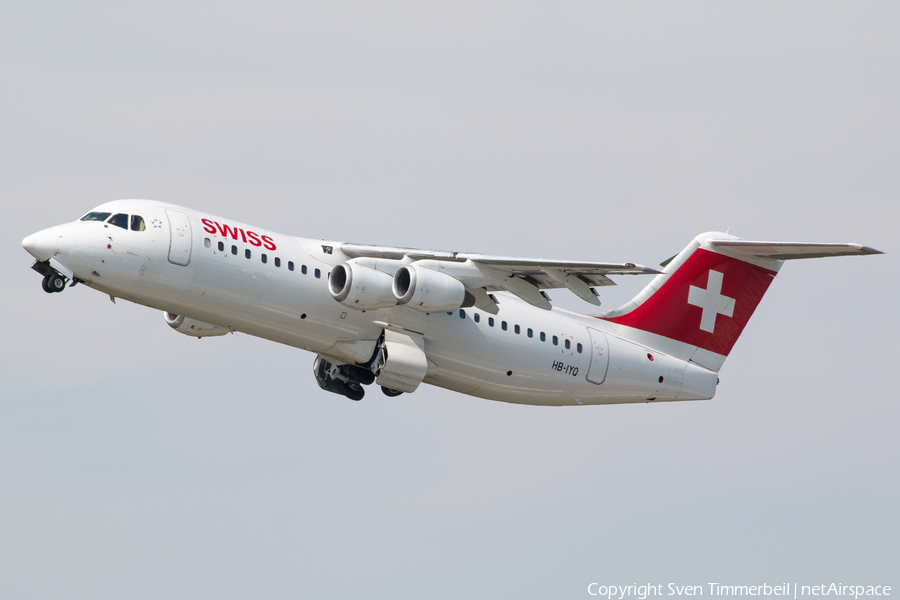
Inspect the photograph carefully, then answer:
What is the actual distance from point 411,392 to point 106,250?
632cm

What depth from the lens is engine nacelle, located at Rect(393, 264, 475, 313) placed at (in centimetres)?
2180

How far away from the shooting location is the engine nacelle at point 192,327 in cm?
2431

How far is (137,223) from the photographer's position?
69.0 ft

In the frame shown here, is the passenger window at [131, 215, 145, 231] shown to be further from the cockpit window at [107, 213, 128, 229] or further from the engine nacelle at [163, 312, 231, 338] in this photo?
the engine nacelle at [163, 312, 231, 338]

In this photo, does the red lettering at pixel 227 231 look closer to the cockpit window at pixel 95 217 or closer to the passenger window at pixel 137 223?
the passenger window at pixel 137 223

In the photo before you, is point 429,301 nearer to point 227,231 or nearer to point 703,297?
point 227,231

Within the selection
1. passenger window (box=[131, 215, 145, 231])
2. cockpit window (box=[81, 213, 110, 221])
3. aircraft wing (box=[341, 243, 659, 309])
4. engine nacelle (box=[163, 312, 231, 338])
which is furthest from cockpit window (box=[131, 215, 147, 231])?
aircraft wing (box=[341, 243, 659, 309])

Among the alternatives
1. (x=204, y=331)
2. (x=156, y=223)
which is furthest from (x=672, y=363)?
(x=156, y=223)

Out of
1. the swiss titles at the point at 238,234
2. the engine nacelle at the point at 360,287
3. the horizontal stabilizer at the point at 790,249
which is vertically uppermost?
the horizontal stabilizer at the point at 790,249

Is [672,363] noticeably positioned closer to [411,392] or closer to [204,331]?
[411,392]

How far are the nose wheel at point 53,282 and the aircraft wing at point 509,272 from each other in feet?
16.5

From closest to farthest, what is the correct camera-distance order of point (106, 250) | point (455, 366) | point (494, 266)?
point (106, 250)
point (494, 266)
point (455, 366)

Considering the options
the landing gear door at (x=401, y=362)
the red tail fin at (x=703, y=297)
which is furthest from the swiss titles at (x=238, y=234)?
the red tail fin at (x=703, y=297)

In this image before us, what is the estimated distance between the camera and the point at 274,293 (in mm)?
21734
